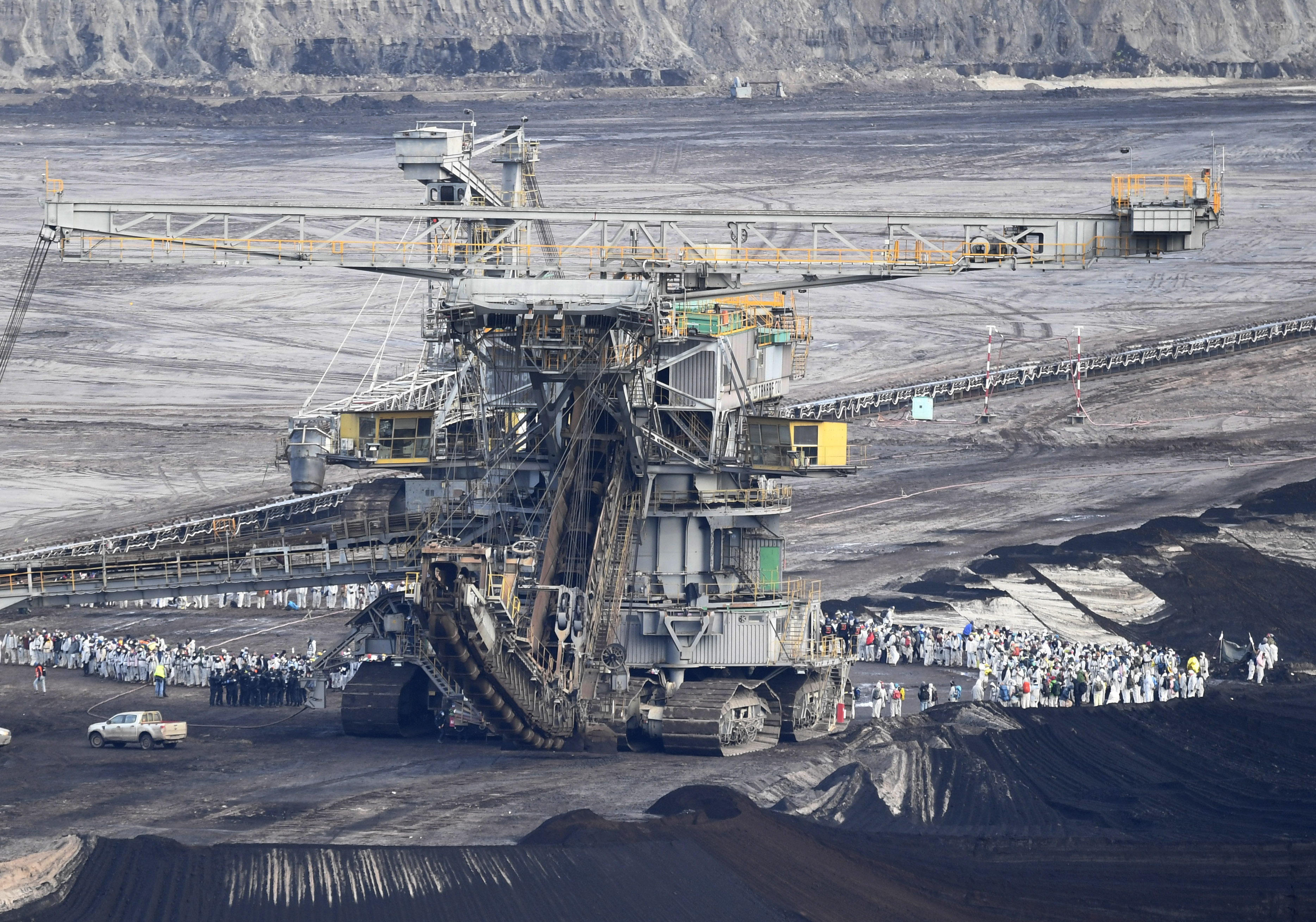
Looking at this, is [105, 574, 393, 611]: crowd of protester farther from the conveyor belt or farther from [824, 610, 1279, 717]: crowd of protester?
the conveyor belt

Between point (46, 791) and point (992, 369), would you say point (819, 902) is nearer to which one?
point (46, 791)

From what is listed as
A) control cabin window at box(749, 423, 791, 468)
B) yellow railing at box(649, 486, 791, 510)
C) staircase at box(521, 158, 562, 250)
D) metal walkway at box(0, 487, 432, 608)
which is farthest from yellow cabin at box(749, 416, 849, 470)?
staircase at box(521, 158, 562, 250)

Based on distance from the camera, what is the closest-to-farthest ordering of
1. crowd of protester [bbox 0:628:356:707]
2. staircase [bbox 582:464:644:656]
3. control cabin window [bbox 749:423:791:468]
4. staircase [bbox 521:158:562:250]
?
staircase [bbox 582:464:644:656] → control cabin window [bbox 749:423:791:468] → crowd of protester [bbox 0:628:356:707] → staircase [bbox 521:158:562:250]

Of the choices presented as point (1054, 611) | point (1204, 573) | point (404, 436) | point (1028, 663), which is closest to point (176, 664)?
point (404, 436)

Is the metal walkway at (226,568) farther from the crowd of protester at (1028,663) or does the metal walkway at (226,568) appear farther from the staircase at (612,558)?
the crowd of protester at (1028,663)

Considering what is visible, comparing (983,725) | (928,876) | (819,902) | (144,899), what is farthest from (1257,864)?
(144,899)

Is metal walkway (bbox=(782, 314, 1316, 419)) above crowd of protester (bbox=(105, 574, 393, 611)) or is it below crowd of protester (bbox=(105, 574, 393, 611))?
above

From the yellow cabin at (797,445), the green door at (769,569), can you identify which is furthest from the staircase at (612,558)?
the green door at (769,569)

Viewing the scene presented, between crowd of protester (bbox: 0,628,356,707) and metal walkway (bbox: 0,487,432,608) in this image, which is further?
crowd of protester (bbox: 0,628,356,707)
